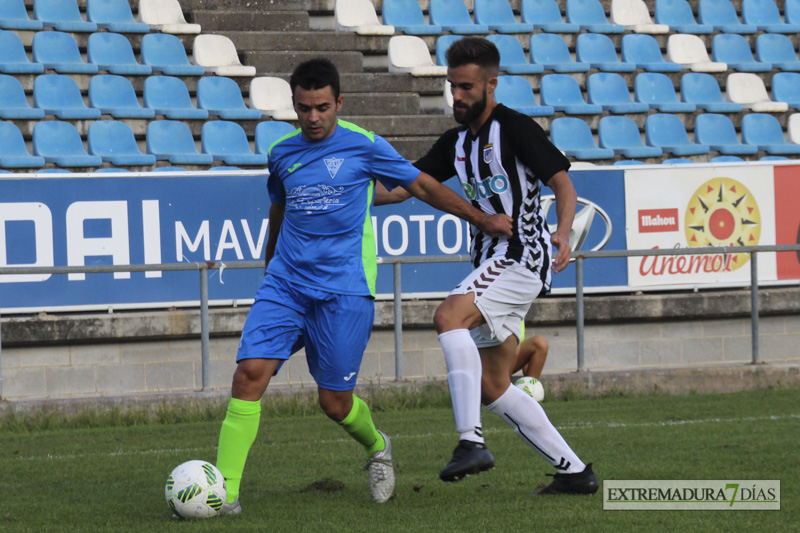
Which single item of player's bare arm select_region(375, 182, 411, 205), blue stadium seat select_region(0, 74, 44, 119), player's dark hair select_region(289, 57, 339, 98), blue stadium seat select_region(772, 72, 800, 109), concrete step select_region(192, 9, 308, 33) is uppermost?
concrete step select_region(192, 9, 308, 33)

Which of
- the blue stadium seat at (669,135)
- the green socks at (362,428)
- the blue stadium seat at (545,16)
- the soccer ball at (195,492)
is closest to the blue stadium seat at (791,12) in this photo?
the blue stadium seat at (545,16)

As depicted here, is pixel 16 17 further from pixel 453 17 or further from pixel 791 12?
pixel 791 12

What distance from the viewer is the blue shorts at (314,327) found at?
5078 millimetres

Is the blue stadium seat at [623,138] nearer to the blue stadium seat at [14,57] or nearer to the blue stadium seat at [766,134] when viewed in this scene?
the blue stadium seat at [766,134]

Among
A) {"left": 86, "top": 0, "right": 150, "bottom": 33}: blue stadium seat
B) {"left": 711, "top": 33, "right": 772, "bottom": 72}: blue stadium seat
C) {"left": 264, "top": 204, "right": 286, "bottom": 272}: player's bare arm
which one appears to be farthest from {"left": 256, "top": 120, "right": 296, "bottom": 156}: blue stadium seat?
{"left": 264, "top": 204, "right": 286, "bottom": 272}: player's bare arm

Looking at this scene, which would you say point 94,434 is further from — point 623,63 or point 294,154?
point 623,63

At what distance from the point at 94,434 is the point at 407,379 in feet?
9.07

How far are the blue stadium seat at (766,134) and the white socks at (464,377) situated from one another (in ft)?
35.1

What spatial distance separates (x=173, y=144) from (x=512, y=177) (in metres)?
7.58

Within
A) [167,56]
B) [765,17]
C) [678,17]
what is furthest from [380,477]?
[765,17]

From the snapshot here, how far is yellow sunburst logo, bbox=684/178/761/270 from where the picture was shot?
39.4 ft

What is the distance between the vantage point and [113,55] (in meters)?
13.3

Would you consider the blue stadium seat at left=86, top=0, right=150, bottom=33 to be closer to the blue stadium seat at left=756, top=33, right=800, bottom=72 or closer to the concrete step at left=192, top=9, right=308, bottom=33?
the concrete step at left=192, top=9, right=308, bottom=33

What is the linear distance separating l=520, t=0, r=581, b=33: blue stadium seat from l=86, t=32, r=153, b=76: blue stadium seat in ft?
17.7
